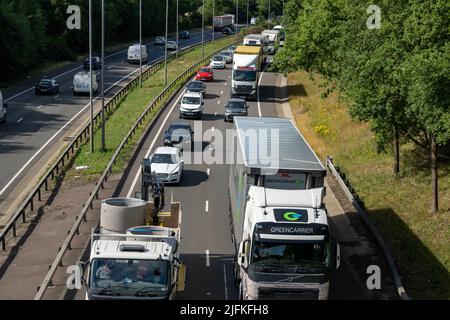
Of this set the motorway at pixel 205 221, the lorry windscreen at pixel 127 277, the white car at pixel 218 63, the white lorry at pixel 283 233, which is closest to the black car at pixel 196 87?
the motorway at pixel 205 221

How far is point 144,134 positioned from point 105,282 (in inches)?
1191

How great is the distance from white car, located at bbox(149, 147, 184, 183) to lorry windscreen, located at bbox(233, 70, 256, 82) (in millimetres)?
25884

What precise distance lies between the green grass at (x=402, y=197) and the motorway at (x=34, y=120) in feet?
51.4

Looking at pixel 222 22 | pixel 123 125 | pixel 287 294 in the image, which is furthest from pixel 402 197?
pixel 222 22

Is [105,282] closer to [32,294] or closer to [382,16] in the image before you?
[32,294]

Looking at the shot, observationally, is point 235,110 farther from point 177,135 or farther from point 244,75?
point 177,135

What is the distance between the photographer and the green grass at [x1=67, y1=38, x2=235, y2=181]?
37.7 metres

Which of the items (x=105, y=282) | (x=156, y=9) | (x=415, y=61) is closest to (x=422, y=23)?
(x=415, y=61)

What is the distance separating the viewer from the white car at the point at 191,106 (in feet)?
174

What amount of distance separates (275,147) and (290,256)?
20.7 ft

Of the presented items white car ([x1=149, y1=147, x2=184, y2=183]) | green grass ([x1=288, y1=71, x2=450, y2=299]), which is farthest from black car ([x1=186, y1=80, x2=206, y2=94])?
white car ([x1=149, y1=147, x2=184, y2=183])

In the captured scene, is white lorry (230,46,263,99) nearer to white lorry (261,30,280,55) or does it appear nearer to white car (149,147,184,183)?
white car (149,147,184,183)

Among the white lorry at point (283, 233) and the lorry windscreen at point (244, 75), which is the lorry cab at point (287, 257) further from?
the lorry windscreen at point (244, 75)

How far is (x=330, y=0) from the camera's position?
52938 millimetres
